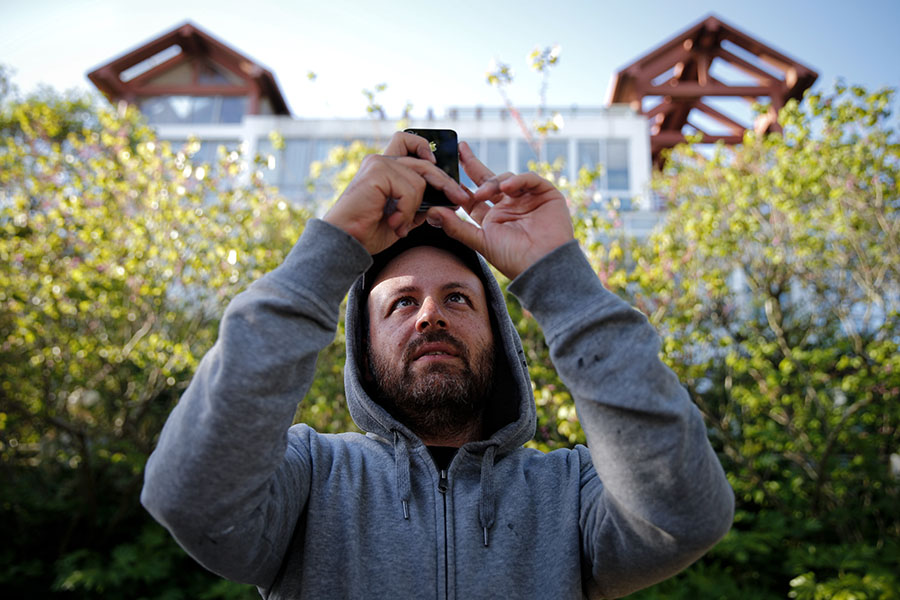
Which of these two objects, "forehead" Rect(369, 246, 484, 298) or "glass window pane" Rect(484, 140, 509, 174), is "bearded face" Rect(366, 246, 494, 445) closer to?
"forehead" Rect(369, 246, 484, 298)

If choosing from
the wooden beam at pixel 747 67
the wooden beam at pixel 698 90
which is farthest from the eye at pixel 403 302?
the wooden beam at pixel 747 67

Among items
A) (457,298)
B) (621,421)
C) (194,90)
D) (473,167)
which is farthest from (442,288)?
(194,90)

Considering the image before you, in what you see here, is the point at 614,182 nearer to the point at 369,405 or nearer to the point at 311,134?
the point at 311,134

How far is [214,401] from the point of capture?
51.3 inches

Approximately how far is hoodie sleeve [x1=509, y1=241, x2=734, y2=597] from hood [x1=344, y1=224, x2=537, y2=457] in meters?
0.51

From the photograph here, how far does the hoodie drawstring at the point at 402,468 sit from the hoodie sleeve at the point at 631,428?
0.53 metres

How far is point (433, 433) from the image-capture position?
6.48 feet

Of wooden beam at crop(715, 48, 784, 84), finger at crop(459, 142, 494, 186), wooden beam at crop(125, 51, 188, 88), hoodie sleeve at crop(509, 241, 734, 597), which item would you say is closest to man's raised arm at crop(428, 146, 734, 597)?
hoodie sleeve at crop(509, 241, 734, 597)

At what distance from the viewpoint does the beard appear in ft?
6.14

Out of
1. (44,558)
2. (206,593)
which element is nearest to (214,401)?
(206,593)

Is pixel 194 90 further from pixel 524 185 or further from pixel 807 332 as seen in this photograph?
pixel 524 185

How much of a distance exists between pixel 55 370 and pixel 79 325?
58cm

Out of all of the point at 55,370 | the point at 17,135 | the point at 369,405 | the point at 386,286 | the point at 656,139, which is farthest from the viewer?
the point at 656,139

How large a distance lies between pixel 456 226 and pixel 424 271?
363mm
